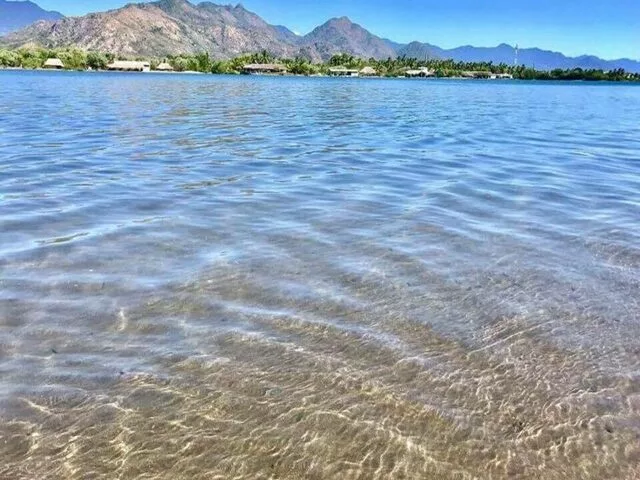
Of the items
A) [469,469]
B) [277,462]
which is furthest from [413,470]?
[277,462]

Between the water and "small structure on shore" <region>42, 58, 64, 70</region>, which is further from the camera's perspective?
"small structure on shore" <region>42, 58, 64, 70</region>

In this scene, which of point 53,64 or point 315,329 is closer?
point 315,329

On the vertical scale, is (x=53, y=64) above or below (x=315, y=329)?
above

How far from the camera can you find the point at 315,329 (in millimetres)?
6086

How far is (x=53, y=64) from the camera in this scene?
183000mm

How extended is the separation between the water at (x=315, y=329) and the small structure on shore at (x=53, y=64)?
19669 centimetres

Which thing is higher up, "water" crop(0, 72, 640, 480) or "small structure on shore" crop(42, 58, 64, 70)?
"small structure on shore" crop(42, 58, 64, 70)

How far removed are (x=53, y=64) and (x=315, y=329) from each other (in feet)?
678

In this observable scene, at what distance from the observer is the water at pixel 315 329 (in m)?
4.24

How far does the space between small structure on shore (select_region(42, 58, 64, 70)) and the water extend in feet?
645

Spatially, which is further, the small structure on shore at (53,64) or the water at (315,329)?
the small structure on shore at (53,64)

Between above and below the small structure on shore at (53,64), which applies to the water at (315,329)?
below

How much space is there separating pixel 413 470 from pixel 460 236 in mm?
5943

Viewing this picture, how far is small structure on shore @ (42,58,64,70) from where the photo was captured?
183 m
